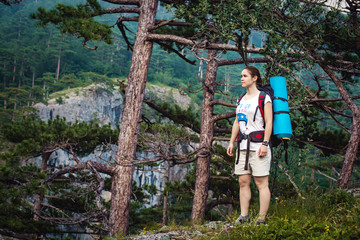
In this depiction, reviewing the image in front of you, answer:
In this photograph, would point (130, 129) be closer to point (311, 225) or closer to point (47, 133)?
point (47, 133)

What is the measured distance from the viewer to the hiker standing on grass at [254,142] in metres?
3.56

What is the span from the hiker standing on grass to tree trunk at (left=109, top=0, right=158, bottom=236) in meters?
3.47

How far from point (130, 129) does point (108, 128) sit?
524cm

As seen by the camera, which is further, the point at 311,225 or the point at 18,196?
the point at 18,196

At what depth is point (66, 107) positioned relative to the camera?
4100 cm

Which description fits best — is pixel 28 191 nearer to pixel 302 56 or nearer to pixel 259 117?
pixel 259 117

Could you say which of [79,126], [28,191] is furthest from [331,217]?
[79,126]

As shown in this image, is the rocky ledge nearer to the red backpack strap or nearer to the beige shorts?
the beige shorts

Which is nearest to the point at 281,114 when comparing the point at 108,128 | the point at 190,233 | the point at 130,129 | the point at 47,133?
the point at 190,233

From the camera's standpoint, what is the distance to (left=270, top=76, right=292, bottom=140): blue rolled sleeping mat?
11.4 feet

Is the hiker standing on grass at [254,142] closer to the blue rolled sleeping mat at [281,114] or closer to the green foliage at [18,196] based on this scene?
the blue rolled sleeping mat at [281,114]

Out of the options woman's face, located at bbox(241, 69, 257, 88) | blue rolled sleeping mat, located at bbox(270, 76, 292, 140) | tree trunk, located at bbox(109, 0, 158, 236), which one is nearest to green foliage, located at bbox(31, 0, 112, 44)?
tree trunk, located at bbox(109, 0, 158, 236)

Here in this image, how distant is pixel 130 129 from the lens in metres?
7.04

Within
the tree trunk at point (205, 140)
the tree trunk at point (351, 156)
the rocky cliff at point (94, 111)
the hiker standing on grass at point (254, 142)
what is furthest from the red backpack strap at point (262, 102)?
the rocky cliff at point (94, 111)
